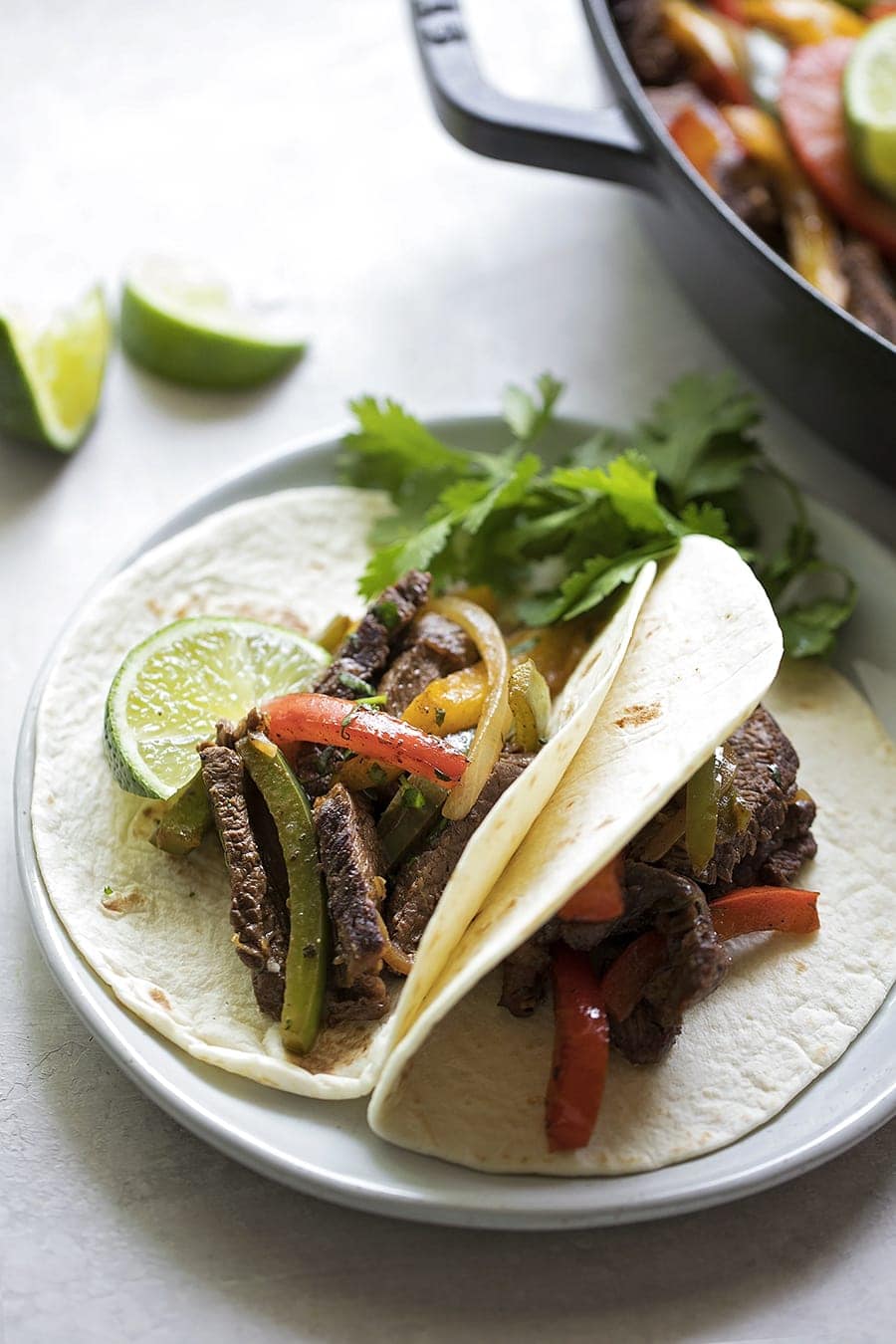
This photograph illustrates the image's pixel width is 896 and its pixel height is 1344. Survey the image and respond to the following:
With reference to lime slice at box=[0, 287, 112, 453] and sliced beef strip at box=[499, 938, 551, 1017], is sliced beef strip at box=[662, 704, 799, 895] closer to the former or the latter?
sliced beef strip at box=[499, 938, 551, 1017]

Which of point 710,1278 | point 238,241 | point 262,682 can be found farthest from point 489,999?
point 238,241

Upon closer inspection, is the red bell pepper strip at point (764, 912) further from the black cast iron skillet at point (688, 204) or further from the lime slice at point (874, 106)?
the lime slice at point (874, 106)

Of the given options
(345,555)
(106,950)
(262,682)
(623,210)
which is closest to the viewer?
(106,950)

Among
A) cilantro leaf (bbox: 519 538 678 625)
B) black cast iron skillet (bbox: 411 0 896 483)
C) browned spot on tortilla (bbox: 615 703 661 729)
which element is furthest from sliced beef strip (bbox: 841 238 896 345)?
browned spot on tortilla (bbox: 615 703 661 729)

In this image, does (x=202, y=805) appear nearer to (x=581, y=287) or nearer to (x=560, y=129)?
(x=560, y=129)

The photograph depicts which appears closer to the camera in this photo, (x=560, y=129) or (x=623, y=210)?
(x=560, y=129)

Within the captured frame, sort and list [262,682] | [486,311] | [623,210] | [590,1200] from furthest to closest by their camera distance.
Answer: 1. [623,210]
2. [486,311]
3. [262,682]
4. [590,1200]
